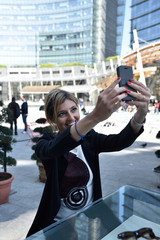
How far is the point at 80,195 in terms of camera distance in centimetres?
146

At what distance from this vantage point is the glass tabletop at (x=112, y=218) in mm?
1278

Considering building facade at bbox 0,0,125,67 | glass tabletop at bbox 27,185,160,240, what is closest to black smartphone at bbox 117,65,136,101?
glass tabletop at bbox 27,185,160,240

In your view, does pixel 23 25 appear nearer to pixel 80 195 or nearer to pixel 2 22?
pixel 2 22

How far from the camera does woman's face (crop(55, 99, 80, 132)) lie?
1.43m

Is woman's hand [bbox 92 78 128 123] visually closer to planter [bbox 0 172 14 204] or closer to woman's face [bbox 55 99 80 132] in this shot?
woman's face [bbox 55 99 80 132]

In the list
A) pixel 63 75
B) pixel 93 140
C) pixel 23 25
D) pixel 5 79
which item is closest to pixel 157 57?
pixel 93 140

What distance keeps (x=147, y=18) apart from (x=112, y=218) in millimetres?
91745

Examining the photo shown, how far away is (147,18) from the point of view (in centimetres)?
8112

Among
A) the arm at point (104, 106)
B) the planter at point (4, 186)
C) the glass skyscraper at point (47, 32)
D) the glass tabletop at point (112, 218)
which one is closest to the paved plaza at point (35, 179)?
the planter at point (4, 186)

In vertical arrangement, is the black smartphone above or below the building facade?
below

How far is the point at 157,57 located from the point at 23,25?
7547cm

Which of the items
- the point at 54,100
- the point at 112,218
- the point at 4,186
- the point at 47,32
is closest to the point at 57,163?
the point at 54,100

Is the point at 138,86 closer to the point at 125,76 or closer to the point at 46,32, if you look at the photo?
the point at 125,76

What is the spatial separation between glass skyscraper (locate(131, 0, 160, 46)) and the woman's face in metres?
82.5
